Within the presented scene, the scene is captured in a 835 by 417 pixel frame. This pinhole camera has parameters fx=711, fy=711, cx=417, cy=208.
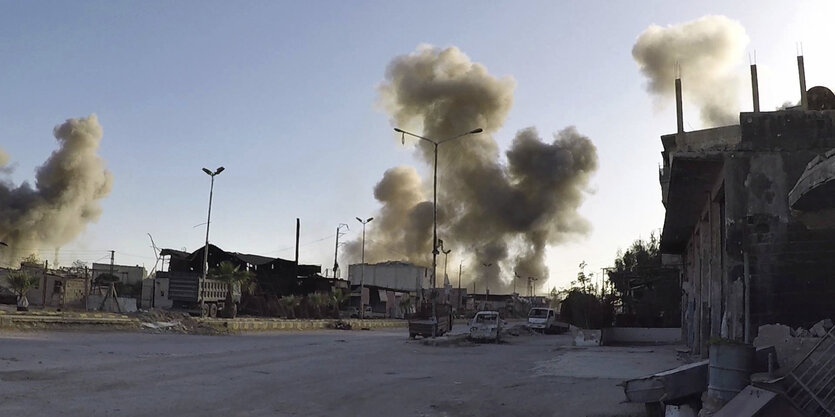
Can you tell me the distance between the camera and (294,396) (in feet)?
36.3

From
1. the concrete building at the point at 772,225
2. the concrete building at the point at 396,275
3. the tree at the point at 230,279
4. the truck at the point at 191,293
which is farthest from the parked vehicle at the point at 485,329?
the concrete building at the point at 396,275

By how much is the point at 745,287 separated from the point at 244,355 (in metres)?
12.7

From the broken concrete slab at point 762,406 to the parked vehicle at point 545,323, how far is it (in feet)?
137

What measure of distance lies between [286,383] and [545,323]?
37.5 meters

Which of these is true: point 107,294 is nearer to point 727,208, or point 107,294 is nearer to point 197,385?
point 197,385

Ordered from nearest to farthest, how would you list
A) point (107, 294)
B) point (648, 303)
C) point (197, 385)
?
point (197, 385) < point (107, 294) < point (648, 303)

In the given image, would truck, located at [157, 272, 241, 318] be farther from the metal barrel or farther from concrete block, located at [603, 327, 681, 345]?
the metal barrel

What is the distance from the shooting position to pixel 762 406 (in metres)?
6.48

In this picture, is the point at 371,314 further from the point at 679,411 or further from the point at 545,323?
the point at 679,411

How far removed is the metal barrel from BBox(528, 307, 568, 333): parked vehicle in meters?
40.9

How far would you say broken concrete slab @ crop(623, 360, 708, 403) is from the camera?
8.37 meters

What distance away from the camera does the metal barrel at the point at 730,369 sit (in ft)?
25.0

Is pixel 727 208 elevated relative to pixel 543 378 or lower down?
elevated

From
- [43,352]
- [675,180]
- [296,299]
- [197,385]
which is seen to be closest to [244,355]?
[43,352]
